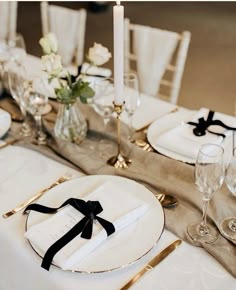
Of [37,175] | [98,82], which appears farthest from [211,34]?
[37,175]

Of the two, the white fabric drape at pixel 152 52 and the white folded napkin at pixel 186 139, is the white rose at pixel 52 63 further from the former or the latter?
the white fabric drape at pixel 152 52

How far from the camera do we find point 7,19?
2.83 metres

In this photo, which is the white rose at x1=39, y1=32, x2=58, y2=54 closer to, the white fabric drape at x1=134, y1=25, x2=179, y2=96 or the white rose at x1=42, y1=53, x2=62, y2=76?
the white rose at x1=42, y1=53, x2=62, y2=76

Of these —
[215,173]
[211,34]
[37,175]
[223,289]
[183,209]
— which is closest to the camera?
[223,289]

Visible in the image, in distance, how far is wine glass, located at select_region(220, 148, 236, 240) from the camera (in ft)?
2.96

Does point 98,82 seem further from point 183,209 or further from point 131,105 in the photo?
point 183,209

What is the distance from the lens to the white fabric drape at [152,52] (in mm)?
1942

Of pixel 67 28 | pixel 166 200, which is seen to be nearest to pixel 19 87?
pixel 166 200

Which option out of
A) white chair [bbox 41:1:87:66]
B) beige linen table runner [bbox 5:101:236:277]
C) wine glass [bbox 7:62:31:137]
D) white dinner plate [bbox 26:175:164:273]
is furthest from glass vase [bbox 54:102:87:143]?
white chair [bbox 41:1:87:66]

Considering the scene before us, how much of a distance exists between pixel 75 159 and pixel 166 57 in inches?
38.4

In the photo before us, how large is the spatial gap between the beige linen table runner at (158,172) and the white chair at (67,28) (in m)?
0.95

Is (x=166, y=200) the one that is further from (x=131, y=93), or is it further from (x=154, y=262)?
(x=131, y=93)

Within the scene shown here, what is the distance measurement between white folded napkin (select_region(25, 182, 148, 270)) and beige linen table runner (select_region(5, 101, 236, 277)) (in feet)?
0.35

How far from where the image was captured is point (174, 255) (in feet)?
2.89
